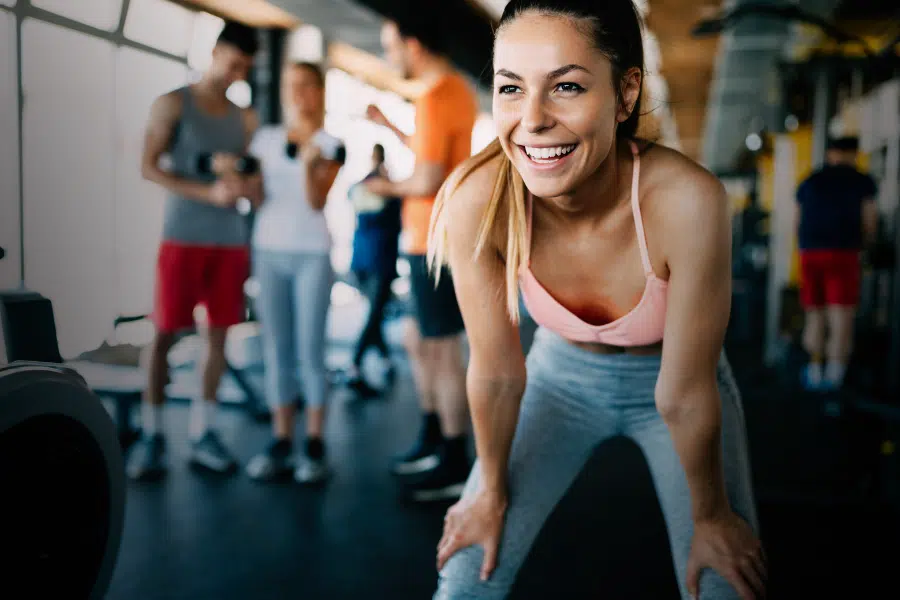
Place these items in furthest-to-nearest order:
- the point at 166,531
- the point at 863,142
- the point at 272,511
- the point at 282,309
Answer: the point at 863,142 < the point at 282,309 < the point at 272,511 < the point at 166,531

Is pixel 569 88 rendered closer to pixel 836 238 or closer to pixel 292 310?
pixel 292 310

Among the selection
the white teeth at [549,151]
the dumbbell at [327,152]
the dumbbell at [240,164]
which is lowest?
the white teeth at [549,151]

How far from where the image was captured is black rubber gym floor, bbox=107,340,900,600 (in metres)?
1.67

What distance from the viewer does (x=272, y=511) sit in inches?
81.7

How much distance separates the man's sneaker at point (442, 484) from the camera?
7.18 ft

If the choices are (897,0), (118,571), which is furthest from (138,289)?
(897,0)

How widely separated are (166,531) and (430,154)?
1206mm

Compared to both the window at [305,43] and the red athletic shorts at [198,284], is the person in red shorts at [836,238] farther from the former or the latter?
the window at [305,43]

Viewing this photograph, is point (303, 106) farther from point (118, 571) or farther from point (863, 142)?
point (863, 142)

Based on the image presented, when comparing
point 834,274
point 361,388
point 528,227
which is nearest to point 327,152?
point 528,227

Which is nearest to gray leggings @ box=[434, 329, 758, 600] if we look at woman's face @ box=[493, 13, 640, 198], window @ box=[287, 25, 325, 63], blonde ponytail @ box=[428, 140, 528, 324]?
blonde ponytail @ box=[428, 140, 528, 324]

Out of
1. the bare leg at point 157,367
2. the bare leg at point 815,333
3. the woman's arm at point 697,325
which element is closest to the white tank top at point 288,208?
the bare leg at point 157,367

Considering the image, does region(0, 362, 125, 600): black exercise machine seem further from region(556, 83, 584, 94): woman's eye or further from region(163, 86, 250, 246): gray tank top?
region(163, 86, 250, 246): gray tank top

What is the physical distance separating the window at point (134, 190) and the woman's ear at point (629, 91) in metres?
1.65
